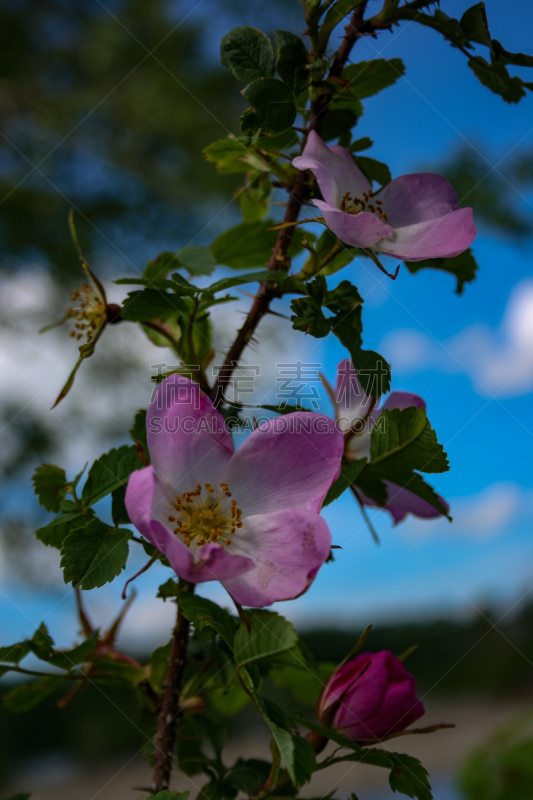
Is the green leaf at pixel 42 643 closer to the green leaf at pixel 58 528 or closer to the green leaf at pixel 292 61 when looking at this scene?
the green leaf at pixel 58 528

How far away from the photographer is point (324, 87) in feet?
1.38

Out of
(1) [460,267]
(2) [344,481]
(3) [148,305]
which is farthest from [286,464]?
(1) [460,267]

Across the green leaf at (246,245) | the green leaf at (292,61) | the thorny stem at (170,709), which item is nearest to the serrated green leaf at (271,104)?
the green leaf at (292,61)

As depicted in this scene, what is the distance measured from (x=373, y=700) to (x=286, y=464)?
0.52ft

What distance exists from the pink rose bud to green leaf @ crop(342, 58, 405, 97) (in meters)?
0.41

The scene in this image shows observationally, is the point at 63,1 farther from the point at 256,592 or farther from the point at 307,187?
the point at 256,592

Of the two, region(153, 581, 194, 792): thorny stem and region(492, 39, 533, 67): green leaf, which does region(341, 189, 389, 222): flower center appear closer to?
region(492, 39, 533, 67): green leaf

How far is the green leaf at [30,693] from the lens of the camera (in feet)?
1.68

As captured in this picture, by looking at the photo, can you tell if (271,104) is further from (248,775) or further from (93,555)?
(248,775)

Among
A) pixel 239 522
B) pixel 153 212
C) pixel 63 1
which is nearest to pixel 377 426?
pixel 239 522

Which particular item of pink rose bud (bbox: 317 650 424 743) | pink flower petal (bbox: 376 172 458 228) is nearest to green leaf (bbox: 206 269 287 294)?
pink flower petal (bbox: 376 172 458 228)

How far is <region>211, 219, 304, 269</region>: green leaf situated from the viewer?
53 cm

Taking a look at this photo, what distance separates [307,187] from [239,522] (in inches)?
9.6

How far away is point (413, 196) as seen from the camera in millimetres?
493
